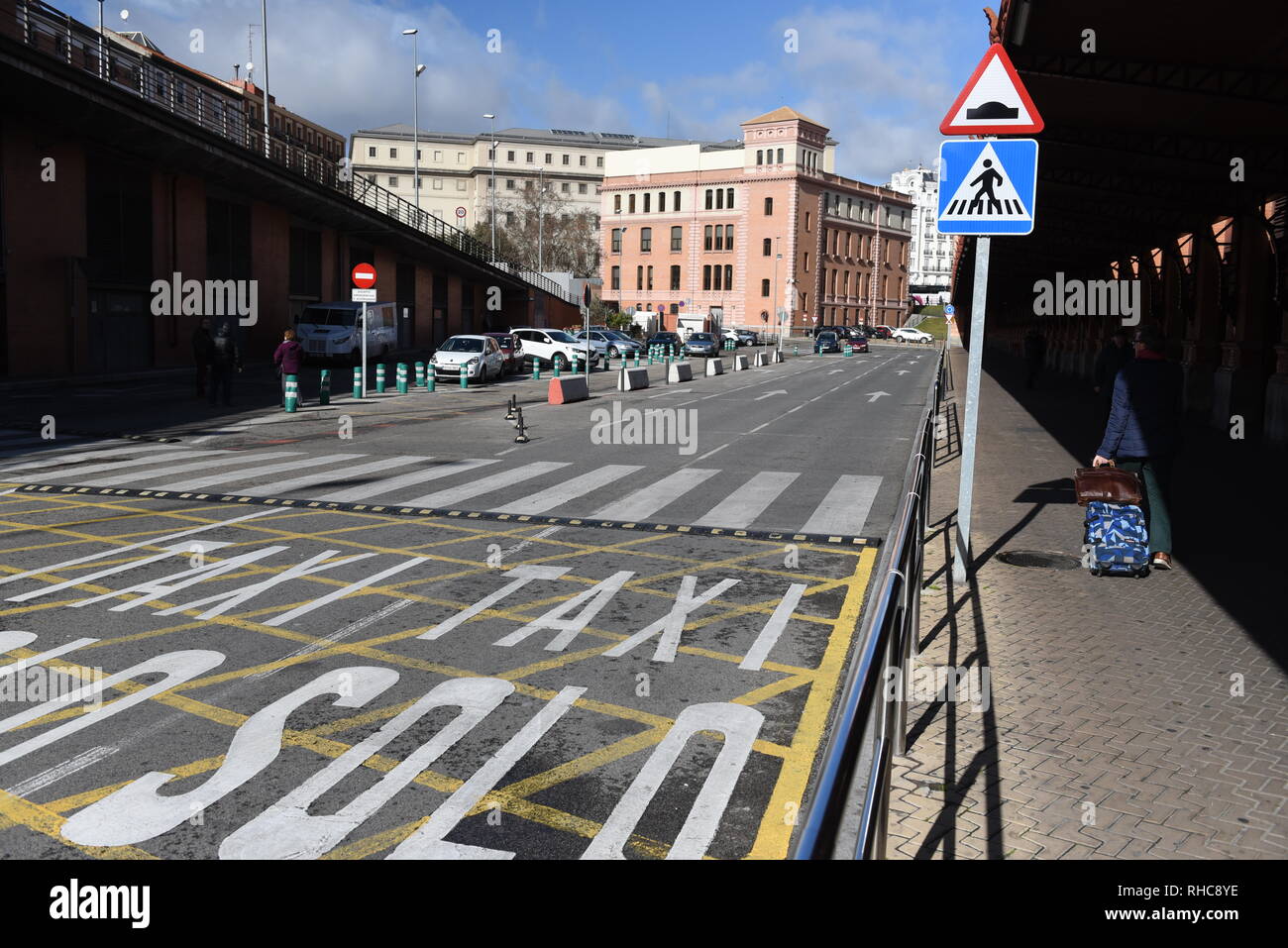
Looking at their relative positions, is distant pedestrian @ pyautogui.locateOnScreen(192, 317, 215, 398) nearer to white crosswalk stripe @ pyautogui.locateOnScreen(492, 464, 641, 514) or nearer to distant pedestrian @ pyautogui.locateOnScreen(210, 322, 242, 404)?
distant pedestrian @ pyautogui.locateOnScreen(210, 322, 242, 404)

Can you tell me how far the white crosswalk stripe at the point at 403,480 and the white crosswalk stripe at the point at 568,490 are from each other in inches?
68.5

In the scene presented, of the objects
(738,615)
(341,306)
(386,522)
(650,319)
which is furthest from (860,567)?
(650,319)

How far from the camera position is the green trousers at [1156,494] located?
9172mm

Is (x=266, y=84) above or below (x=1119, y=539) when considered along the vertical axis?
above

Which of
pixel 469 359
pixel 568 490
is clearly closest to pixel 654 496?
pixel 568 490

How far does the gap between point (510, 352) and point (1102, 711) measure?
118 feet

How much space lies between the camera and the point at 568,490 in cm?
1351

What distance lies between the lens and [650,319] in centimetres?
9212

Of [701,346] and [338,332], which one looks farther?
[701,346]

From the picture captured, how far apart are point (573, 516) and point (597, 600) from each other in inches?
140

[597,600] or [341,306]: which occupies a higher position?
[341,306]

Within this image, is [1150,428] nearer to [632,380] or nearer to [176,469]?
[176,469]

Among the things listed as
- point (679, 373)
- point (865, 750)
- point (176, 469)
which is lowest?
point (176, 469)
